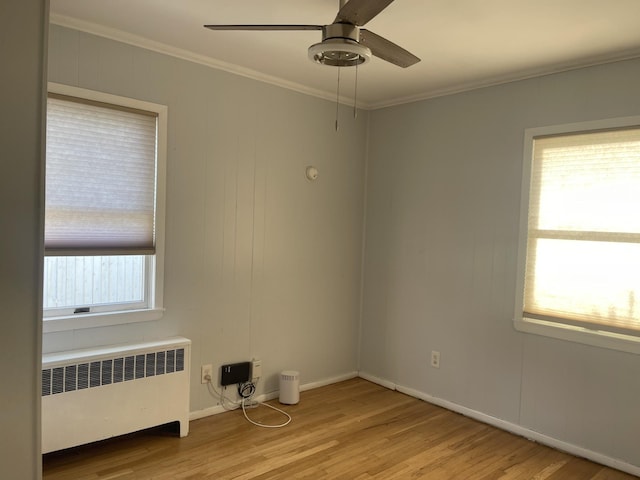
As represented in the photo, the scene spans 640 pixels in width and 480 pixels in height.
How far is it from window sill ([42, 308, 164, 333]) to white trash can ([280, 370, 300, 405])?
1088 millimetres

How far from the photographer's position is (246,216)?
11.3 feet

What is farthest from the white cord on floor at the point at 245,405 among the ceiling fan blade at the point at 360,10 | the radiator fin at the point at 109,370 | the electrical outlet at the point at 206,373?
the ceiling fan blade at the point at 360,10

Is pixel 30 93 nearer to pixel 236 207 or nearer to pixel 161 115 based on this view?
pixel 161 115

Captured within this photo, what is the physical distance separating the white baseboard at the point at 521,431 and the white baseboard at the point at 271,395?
0.27 meters

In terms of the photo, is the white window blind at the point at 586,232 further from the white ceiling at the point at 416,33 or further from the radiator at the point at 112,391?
the radiator at the point at 112,391

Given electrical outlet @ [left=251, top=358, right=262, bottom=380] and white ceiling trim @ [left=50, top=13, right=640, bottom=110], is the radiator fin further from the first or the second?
white ceiling trim @ [left=50, top=13, right=640, bottom=110]

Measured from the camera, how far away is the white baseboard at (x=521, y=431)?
281 cm

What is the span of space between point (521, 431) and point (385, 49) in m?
2.66

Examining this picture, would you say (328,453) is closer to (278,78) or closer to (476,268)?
(476,268)

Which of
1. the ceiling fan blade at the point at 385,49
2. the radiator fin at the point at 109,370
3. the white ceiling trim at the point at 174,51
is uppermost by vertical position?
the white ceiling trim at the point at 174,51

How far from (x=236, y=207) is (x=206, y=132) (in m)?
0.56

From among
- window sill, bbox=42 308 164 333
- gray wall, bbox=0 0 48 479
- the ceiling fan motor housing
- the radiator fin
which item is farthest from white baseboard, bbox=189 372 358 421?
the ceiling fan motor housing

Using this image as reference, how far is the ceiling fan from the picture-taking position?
177cm

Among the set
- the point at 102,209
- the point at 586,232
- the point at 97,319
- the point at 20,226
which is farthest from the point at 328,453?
the point at 20,226
